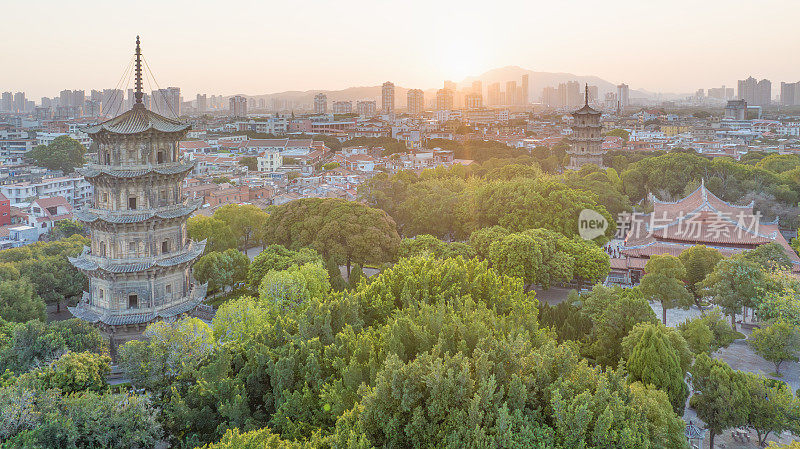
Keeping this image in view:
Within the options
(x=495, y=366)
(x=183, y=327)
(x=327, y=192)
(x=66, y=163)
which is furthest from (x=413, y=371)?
(x=66, y=163)

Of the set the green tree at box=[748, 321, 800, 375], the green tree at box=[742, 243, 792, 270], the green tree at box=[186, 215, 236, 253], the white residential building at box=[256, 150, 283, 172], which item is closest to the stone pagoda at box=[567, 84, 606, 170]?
the green tree at box=[742, 243, 792, 270]

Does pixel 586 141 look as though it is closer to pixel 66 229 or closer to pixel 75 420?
pixel 66 229

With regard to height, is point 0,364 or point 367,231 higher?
point 367,231

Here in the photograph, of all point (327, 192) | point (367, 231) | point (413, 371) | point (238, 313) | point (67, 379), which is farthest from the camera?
point (327, 192)

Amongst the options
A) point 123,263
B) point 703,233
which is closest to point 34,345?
point 123,263

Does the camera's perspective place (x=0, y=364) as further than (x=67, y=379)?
Yes

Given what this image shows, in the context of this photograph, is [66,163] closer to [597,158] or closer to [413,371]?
[597,158]
